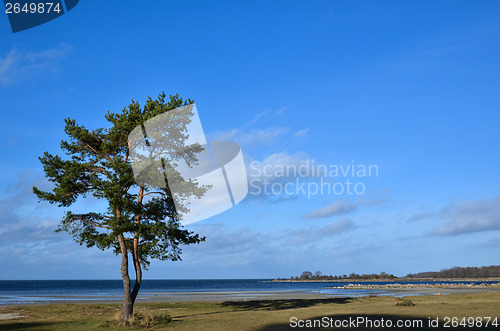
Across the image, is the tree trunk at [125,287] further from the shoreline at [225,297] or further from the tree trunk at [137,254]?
the shoreline at [225,297]

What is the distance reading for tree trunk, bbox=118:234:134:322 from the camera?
26656 millimetres

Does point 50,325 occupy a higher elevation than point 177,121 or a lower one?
lower

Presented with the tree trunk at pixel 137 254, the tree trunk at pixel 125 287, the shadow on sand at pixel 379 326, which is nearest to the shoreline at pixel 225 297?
the tree trunk at pixel 137 254

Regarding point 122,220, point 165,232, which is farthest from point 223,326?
point 122,220

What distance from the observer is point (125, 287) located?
1059 inches

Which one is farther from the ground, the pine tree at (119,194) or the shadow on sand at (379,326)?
the pine tree at (119,194)

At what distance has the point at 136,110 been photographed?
28203mm

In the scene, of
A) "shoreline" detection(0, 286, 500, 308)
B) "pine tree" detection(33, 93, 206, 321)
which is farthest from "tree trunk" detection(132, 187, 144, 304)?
"shoreline" detection(0, 286, 500, 308)

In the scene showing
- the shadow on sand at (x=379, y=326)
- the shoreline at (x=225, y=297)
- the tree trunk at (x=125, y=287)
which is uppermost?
the tree trunk at (x=125, y=287)

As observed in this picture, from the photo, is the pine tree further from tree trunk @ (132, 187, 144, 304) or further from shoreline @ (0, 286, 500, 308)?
shoreline @ (0, 286, 500, 308)

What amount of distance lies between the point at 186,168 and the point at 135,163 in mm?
4239

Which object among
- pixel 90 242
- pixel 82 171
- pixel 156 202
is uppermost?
pixel 82 171

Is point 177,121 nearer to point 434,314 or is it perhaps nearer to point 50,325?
point 50,325

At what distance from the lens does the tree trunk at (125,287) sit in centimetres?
2666
